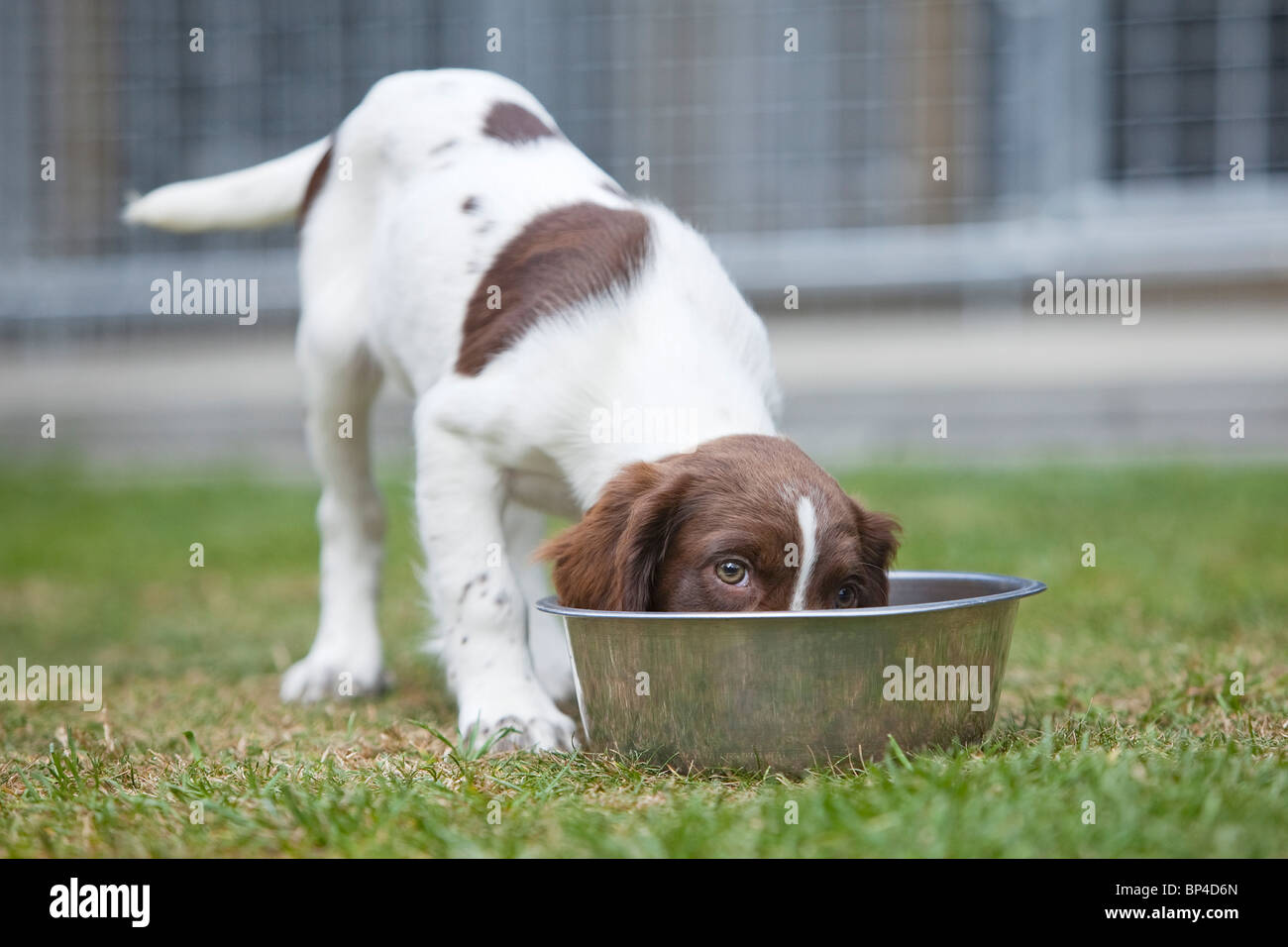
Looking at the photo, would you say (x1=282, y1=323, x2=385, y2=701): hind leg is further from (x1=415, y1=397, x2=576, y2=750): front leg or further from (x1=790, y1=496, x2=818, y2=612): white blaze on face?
(x1=790, y1=496, x2=818, y2=612): white blaze on face

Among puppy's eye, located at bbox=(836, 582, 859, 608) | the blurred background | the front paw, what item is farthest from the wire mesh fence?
puppy's eye, located at bbox=(836, 582, 859, 608)

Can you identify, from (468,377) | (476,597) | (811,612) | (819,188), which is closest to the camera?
(811,612)

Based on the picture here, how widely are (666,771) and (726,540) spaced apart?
399 millimetres

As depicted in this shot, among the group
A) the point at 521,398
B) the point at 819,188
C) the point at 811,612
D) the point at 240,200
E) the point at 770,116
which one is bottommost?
the point at 811,612

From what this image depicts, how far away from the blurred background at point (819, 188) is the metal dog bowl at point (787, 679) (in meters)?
6.04

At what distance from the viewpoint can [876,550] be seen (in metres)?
2.65

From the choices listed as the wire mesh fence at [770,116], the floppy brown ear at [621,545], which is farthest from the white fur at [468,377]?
the wire mesh fence at [770,116]

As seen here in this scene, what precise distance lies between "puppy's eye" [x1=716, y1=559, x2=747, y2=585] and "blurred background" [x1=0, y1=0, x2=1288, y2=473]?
603 centimetres

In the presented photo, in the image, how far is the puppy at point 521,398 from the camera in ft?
8.38

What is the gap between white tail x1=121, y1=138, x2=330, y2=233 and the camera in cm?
420

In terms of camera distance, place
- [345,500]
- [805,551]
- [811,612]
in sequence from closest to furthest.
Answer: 1. [811,612]
2. [805,551]
3. [345,500]

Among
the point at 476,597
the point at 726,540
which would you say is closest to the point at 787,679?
the point at 726,540

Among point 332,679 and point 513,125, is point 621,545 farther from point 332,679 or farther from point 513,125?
point 513,125
